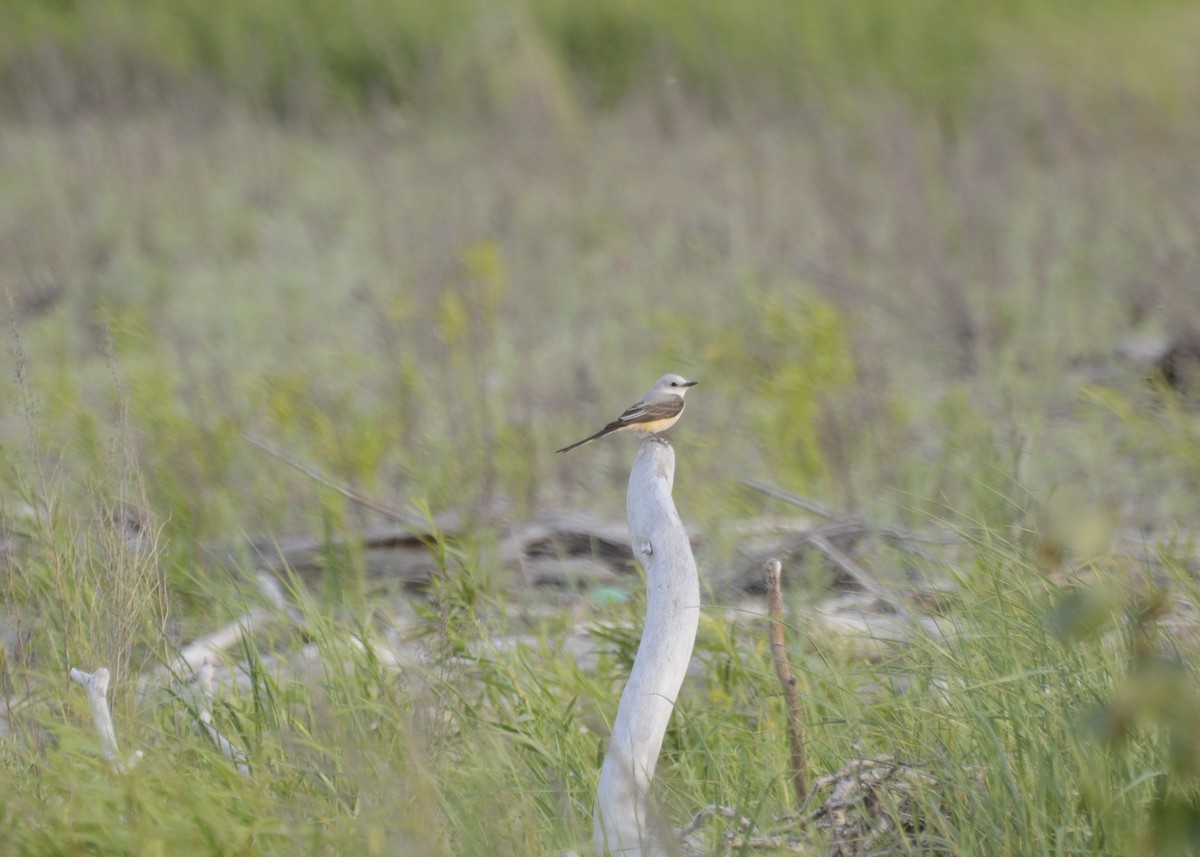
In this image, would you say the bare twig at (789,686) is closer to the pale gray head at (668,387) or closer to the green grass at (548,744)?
the green grass at (548,744)

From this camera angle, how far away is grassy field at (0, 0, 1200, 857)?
203cm

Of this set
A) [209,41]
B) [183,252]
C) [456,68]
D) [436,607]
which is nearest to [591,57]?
[456,68]

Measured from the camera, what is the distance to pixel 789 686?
83.9 inches

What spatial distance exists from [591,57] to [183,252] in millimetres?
4439

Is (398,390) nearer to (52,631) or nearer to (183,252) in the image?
(52,631)

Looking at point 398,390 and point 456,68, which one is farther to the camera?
point 456,68

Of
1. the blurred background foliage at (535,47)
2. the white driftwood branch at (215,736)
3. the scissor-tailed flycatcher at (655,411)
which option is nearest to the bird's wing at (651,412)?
the scissor-tailed flycatcher at (655,411)

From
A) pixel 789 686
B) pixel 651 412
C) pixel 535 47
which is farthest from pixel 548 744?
pixel 535 47

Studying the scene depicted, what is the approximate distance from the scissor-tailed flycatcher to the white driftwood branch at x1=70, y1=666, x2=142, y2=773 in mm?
753

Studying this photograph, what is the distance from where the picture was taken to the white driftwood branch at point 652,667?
1887mm

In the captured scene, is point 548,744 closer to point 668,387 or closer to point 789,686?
point 789,686

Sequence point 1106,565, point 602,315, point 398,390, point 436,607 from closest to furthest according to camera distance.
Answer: point 1106,565, point 436,607, point 398,390, point 602,315

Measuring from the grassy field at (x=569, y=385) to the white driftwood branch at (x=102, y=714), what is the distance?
35mm

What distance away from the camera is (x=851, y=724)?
2262 millimetres
